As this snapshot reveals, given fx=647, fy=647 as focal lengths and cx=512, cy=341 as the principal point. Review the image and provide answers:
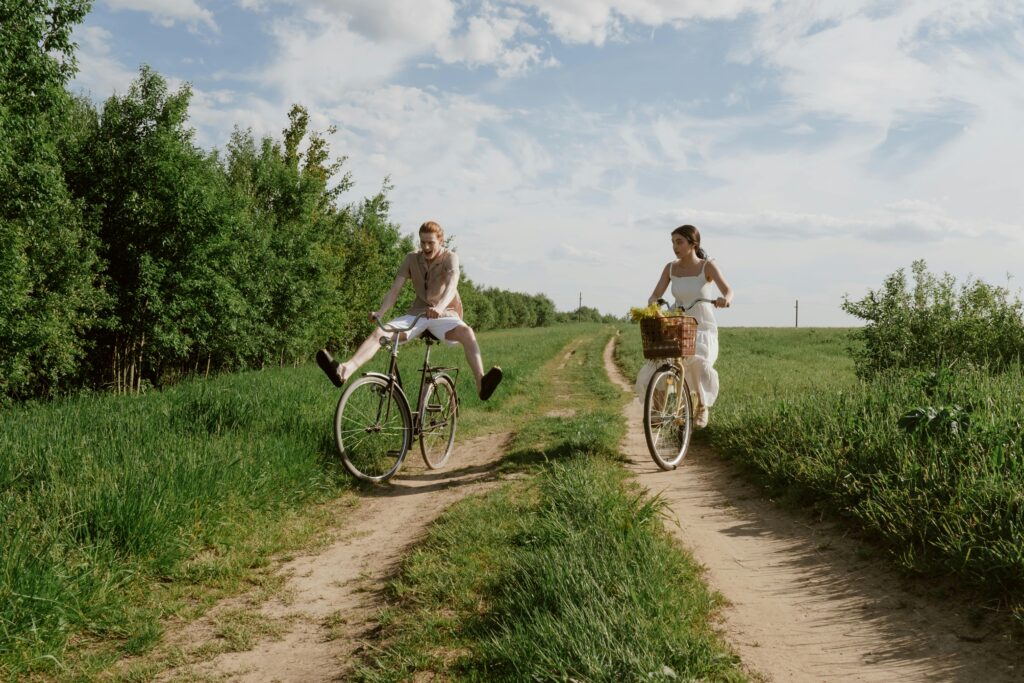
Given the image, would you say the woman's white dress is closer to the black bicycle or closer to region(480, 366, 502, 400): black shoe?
region(480, 366, 502, 400): black shoe

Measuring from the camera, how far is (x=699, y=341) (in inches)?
288

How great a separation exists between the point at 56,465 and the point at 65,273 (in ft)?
33.3

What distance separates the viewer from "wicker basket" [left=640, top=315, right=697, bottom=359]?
21.5 ft

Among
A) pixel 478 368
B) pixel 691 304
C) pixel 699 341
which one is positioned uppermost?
pixel 691 304

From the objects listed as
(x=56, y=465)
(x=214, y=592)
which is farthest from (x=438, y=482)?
(x=56, y=465)

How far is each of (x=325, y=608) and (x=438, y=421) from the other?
3.41 m

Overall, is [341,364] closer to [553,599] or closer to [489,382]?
[489,382]

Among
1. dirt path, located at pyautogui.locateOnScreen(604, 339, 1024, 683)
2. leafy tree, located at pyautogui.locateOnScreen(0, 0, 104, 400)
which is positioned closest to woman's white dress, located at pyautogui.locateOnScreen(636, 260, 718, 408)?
dirt path, located at pyautogui.locateOnScreen(604, 339, 1024, 683)

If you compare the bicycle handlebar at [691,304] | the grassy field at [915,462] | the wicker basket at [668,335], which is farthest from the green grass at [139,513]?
the grassy field at [915,462]

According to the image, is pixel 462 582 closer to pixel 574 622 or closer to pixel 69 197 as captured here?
pixel 574 622

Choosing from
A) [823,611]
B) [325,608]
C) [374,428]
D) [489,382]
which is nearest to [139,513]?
[325,608]

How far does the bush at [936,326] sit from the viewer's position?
12.7 metres

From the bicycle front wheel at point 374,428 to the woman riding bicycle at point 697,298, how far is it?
262cm

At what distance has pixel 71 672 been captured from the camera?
3.05 meters
